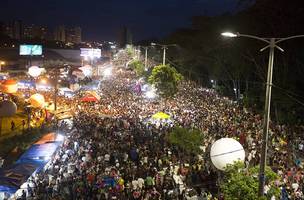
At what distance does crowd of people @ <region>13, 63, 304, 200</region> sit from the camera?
1603 cm

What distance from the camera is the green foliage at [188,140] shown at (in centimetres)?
2044

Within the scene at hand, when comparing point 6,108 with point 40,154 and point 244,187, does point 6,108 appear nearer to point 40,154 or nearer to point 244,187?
point 40,154

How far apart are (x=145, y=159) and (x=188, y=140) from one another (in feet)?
7.63

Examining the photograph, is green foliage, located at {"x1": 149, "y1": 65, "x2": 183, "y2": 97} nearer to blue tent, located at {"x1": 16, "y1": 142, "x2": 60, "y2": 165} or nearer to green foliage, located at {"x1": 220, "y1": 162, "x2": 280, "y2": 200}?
blue tent, located at {"x1": 16, "y1": 142, "x2": 60, "y2": 165}

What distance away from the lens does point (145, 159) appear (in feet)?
65.6

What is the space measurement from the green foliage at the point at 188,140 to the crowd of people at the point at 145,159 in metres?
0.46

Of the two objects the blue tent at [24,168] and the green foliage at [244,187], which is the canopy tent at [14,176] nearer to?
the blue tent at [24,168]

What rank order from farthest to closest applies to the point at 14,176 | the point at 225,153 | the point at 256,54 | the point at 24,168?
the point at 256,54, the point at 225,153, the point at 24,168, the point at 14,176

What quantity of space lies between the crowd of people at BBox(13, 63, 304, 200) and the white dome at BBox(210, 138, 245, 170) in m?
1.33

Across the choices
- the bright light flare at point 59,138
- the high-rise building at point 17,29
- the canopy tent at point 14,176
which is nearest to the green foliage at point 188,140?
the bright light flare at point 59,138

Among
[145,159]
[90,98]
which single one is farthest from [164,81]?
[145,159]

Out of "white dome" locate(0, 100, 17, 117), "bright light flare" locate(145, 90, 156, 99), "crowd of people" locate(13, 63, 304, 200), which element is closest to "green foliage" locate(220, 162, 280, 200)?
"crowd of people" locate(13, 63, 304, 200)

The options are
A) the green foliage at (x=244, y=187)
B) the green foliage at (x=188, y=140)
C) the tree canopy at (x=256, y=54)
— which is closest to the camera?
the green foliage at (x=244, y=187)

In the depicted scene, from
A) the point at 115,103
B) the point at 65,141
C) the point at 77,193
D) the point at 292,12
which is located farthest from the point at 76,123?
the point at 292,12
